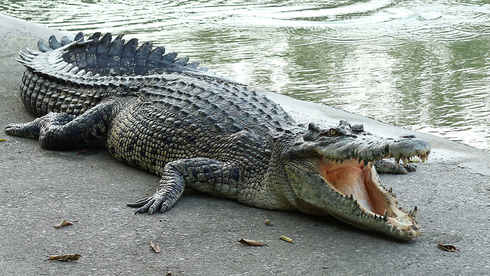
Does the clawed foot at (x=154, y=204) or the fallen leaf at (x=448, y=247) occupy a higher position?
the clawed foot at (x=154, y=204)

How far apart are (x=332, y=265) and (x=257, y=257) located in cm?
43

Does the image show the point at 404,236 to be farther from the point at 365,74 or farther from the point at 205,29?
the point at 205,29

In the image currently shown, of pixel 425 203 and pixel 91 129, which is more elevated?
pixel 91 129

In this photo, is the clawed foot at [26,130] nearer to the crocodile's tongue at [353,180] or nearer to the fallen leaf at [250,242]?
the fallen leaf at [250,242]

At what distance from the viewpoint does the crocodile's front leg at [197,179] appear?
3748mm

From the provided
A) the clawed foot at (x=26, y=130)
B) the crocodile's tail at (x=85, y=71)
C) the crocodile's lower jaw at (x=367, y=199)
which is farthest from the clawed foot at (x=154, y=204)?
the clawed foot at (x=26, y=130)

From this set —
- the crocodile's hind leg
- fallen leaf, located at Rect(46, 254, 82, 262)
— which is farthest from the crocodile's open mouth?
the crocodile's hind leg

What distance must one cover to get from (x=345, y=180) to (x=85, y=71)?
3826mm

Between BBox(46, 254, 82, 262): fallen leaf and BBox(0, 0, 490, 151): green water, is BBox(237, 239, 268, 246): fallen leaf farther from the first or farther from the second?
BBox(0, 0, 490, 151): green water

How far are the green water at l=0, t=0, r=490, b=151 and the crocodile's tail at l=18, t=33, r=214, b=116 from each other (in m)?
1.83

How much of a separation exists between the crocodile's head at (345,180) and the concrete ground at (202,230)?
0.13 m

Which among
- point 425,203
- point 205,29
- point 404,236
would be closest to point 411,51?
point 205,29

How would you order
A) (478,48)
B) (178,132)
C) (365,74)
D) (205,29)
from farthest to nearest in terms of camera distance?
1. (205,29)
2. (478,48)
3. (365,74)
4. (178,132)

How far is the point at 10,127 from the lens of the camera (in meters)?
5.20
